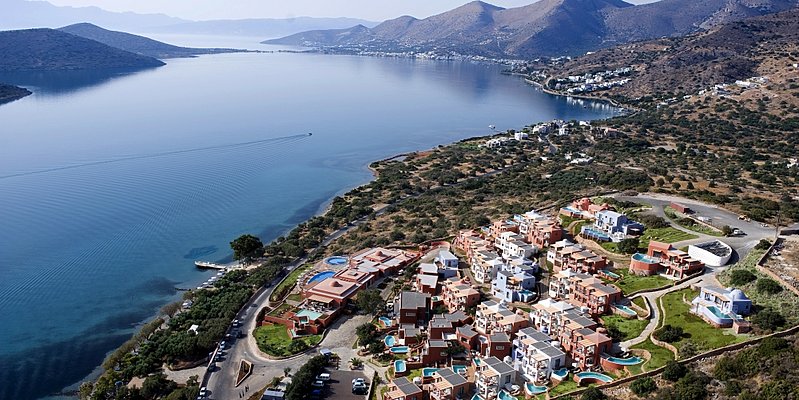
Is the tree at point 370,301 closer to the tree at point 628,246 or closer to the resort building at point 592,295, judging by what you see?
the resort building at point 592,295

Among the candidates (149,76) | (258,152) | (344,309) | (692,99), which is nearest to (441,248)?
(344,309)

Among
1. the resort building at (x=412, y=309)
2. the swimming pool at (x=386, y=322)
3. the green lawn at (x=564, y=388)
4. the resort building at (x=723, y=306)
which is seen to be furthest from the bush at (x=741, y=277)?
the swimming pool at (x=386, y=322)

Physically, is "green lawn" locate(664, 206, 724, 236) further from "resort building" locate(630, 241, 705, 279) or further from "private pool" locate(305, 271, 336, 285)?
"private pool" locate(305, 271, 336, 285)

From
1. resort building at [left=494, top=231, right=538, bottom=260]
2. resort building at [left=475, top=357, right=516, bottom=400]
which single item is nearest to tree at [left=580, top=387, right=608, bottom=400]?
resort building at [left=475, top=357, right=516, bottom=400]

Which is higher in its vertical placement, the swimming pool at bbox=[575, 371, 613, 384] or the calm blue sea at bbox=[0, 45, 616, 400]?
the swimming pool at bbox=[575, 371, 613, 384]

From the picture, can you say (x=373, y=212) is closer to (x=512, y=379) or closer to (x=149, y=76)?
(x=512, y=379)
